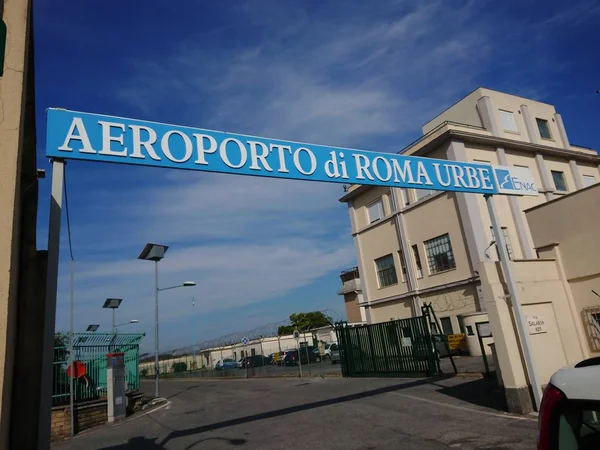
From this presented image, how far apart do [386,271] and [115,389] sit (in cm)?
2017

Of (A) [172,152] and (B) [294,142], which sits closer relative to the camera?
(A) [172,152]

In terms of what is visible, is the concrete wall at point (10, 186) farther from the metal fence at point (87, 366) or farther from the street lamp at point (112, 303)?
the street lamp at point (112, 303)

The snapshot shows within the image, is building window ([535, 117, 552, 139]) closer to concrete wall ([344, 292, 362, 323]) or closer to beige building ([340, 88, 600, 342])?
beige building ([340, 88, 600, 342])

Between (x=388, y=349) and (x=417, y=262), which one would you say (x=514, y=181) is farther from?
(x=417, y=262)

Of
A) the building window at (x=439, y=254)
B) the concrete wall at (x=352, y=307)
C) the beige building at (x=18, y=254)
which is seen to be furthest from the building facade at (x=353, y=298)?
the beige building at (x=18, y=254)

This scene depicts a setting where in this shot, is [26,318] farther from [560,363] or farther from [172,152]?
[560,363]

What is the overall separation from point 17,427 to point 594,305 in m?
9.90

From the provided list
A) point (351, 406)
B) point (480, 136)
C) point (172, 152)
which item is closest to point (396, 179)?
point (172, 152)

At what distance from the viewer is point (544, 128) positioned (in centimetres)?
3088

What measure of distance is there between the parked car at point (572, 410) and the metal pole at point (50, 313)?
384 cm

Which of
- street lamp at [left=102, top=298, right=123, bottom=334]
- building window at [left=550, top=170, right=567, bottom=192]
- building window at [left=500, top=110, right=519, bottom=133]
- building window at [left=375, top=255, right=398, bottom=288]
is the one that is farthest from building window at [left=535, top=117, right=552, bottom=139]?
street lamp at [left=102, top=298, right=123, bottom=334]

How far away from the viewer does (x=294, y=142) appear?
270 inches

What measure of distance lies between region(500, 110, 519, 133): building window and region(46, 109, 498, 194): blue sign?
73.2 feet

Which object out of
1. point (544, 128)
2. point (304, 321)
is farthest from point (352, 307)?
point (544, 128)
